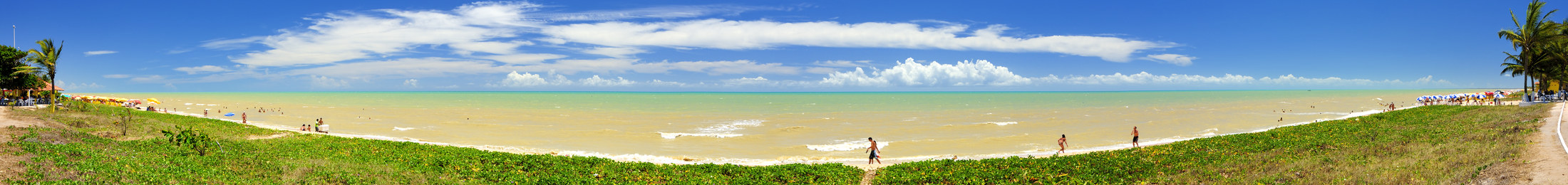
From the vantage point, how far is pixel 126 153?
679 inches

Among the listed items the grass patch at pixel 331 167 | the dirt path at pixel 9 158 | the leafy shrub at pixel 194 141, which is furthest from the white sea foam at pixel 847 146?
the dirt path at pixel 9 158

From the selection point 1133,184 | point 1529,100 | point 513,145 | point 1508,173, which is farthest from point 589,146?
point 1529,100

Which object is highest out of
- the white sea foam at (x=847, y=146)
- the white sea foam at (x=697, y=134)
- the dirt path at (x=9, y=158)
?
the dirt path at (x=9, y=158)

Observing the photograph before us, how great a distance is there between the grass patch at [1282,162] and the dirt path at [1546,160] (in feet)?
1.06

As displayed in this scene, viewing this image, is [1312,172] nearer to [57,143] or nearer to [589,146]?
[589,146]

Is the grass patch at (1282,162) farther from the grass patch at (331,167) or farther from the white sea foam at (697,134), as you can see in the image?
the white sea foam at (697,134)

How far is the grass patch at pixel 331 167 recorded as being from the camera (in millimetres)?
14508

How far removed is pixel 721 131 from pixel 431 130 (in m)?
18.7

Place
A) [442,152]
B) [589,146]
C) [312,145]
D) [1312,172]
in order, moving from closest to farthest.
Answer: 1. [1312,172]
2. [442,152]
3. [312,145]
4. [589,146]

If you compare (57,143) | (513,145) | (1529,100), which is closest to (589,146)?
(513,145)

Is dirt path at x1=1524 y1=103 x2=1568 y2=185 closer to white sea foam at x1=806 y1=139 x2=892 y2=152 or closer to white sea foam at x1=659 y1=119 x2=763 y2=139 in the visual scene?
white sea foam at x1=806 y1=139 x2=892 y2=152

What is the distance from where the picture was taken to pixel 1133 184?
15.9m

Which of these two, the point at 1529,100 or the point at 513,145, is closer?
the point at 513,145

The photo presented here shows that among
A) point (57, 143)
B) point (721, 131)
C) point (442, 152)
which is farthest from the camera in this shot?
point (721, 131)
